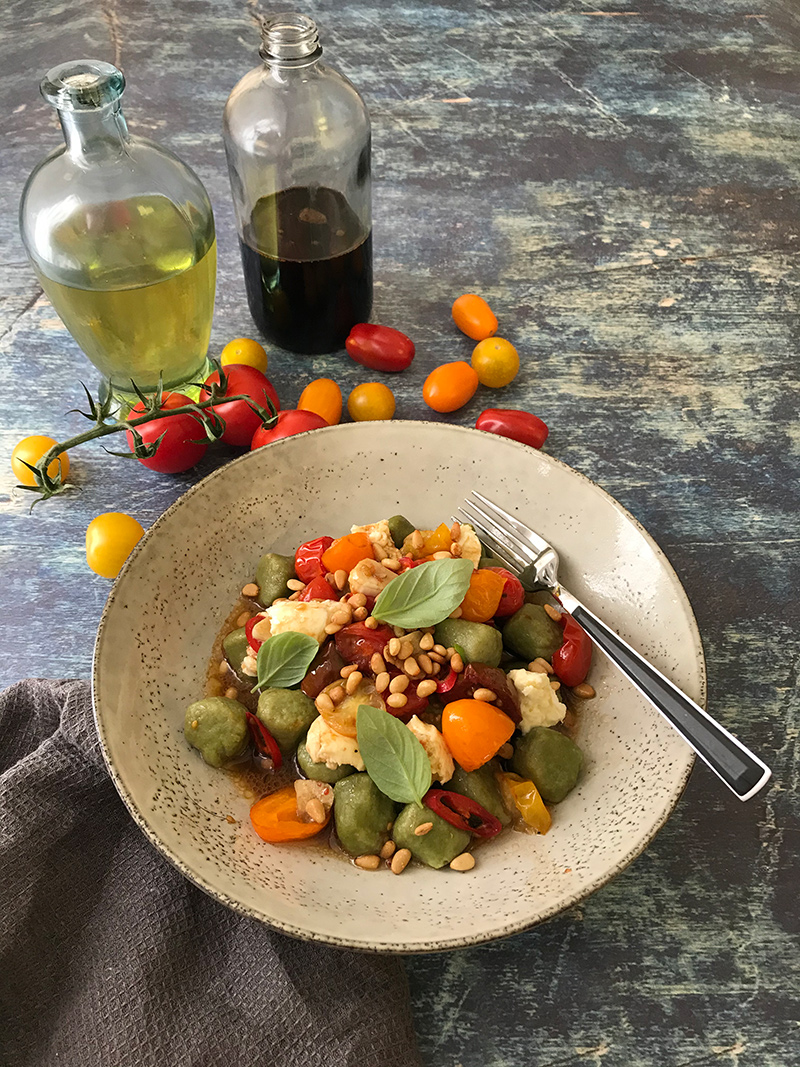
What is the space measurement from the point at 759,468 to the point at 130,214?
5.17 feet

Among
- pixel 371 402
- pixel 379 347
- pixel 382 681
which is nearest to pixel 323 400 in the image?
pixel 371 402

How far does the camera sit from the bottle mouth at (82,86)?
1.83 metres

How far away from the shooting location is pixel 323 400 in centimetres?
227

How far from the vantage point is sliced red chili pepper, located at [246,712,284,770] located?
5.30 feet

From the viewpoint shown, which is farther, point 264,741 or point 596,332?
point 596,332

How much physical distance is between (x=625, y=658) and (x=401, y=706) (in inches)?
15.5

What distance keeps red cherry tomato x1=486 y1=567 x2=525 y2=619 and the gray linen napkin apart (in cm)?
63

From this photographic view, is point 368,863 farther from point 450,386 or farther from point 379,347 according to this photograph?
point 379,347

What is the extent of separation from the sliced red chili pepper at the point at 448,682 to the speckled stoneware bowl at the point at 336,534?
0.26 meters

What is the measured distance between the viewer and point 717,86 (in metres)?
3.40

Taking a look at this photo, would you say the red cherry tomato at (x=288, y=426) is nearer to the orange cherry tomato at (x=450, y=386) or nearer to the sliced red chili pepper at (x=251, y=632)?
the orange cherry tomato at (x=450, y=386)

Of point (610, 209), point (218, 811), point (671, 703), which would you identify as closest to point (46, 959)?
point (218, 811)

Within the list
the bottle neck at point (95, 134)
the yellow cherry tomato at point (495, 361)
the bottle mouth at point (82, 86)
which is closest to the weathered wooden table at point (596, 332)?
the yellow cherry tomato at point (495, 361)

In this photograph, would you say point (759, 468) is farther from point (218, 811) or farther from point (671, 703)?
point (218, 811)
